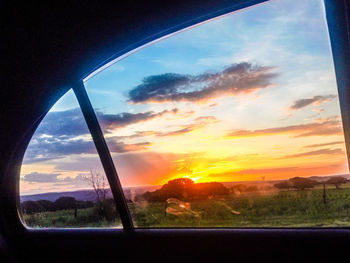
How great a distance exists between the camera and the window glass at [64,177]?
4.21 m

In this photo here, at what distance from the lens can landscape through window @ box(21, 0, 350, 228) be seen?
2.90 meters

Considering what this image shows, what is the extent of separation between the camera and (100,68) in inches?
150

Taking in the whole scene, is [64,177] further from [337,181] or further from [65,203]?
[337,181]

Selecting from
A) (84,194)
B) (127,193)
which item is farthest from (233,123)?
(84,194)

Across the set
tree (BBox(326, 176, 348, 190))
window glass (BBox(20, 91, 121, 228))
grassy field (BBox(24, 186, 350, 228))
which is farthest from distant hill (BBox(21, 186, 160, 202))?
tree (BBox(326, 176, 348, 190))

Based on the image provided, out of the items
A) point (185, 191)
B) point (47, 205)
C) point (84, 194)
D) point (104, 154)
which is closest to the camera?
point (185, 191)

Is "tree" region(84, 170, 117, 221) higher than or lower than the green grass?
higher

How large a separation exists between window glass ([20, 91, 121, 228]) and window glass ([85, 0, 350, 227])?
15.4 inches

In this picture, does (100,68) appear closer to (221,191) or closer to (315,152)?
(221,191)

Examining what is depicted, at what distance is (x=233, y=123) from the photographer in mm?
3338

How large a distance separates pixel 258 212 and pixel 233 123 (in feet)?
3.18

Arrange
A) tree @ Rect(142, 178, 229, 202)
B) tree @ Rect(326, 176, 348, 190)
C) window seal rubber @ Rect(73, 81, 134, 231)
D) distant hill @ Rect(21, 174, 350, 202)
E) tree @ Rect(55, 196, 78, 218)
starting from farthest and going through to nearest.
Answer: tree @ Rect(55, 196, 78, 218) → window seal rubber @ Rect(73, 81, 134, 231) → tree @ Rect(142, 178, 229, 202) → distant hill @ Rect(21, 174, 350, 202) → tree @ Rect(326, 176, 348, 190)

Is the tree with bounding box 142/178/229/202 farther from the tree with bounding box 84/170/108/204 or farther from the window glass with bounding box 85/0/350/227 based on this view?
the tree with bounding box 84/170/108/204

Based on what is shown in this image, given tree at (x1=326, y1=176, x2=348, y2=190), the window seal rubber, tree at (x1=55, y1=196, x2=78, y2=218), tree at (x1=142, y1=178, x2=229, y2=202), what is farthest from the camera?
tree at (x1=55, y1=196, x2=78, y2=218)
